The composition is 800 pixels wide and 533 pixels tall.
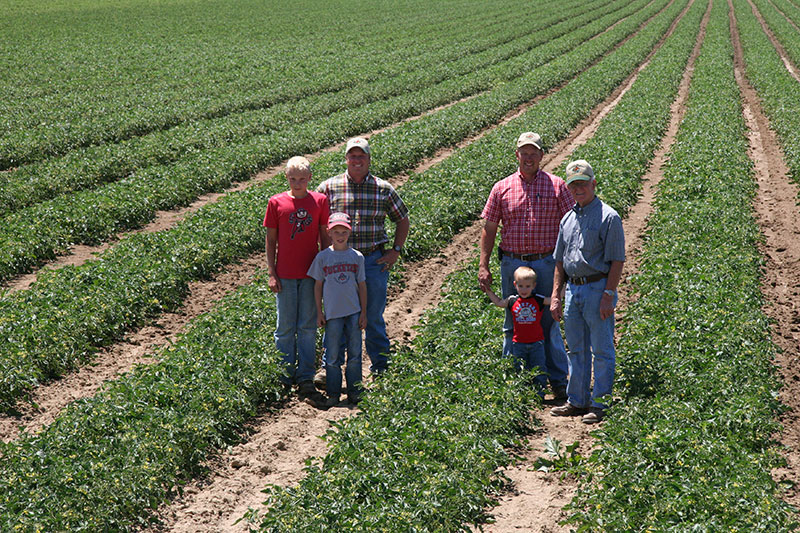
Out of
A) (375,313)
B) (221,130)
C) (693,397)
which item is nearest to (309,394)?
(375,313)

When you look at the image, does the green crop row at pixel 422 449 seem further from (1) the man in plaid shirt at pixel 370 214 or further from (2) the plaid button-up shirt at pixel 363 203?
(2) the plaid button-up shirt at pixel 363 203

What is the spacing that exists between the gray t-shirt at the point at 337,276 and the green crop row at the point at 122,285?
11.4 ft

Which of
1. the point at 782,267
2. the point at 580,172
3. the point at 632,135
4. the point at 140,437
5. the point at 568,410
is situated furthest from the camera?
the point at 632,135

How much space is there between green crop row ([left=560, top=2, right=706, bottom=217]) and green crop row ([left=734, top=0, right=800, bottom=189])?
317cm

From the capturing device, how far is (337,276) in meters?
8.12

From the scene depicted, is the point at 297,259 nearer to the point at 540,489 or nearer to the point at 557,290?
the point at 557,290

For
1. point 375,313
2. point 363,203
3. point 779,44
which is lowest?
point 375,313

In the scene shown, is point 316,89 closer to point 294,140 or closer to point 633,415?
point 294,140

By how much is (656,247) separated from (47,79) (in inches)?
1079

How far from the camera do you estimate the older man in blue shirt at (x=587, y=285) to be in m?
7.23

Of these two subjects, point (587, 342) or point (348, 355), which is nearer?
point (587, 342)

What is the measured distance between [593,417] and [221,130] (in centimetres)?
1728

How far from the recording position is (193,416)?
23.6ft

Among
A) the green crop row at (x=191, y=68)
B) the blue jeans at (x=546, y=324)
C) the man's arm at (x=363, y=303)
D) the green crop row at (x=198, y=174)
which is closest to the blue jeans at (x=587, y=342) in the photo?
the blue jeans at (x=546, y=324)
